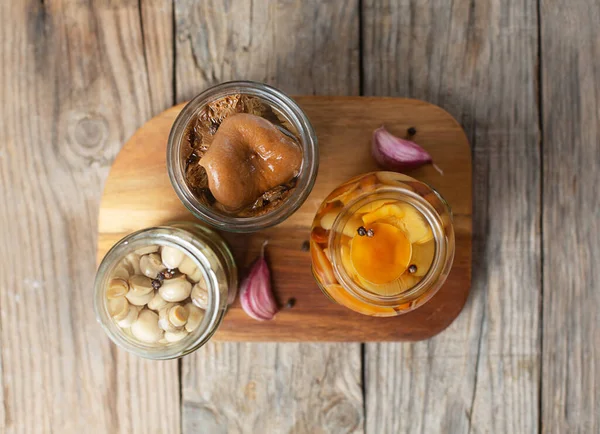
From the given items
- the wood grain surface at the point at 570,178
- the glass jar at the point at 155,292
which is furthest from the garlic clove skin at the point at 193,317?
the wood grain surface at the point at 570,178

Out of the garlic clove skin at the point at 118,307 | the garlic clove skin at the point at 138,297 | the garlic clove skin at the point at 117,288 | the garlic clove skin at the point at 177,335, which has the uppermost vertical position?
the garlic clove skin at the point at 117,288

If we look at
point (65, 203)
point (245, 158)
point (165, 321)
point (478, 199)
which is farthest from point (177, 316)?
point (478, 199)

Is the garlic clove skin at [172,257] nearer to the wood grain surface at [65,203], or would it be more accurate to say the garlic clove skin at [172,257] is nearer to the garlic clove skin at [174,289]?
the garlic clove skin at [174,289]

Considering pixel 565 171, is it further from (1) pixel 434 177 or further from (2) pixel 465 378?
(2) pixel 465 378

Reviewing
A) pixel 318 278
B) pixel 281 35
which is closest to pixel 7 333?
pixel 318 278

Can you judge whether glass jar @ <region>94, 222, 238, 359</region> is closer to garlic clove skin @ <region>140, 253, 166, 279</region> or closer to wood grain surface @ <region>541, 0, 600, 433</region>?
garlic clove skin @ <region>140, 253, 166, 279</region>

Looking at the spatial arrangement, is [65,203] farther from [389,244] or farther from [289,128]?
[389,244]
